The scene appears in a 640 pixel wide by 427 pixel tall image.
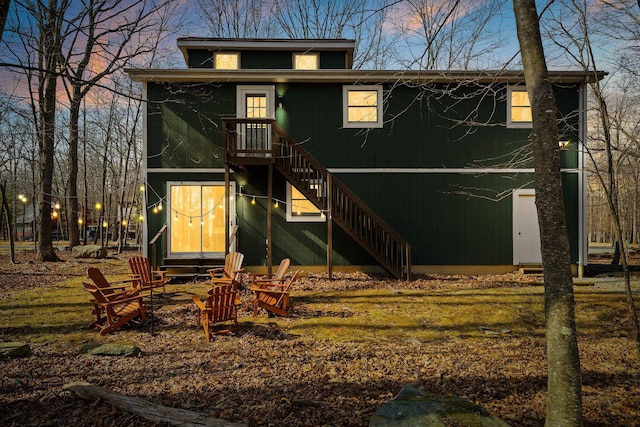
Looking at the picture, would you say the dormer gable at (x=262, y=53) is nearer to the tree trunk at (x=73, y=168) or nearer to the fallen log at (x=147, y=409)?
the tree trunk at (x=73, y=168)

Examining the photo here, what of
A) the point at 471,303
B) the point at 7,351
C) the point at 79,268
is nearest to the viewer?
the point at 7,351

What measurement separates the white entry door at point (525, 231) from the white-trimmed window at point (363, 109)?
5.47m

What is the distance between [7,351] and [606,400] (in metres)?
7.92

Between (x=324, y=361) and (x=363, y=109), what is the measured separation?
379 inches

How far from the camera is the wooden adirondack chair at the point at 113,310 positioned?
6.51 metres

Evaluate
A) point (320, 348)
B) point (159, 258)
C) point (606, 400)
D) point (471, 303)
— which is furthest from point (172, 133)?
point (606, 400)

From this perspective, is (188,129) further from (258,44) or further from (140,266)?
(140,266)

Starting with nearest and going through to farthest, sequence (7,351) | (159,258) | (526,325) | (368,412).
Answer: (368,412) → (7,351) → (526,325) → (159,258)

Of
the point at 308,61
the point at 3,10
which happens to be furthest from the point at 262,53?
the point at 3,10

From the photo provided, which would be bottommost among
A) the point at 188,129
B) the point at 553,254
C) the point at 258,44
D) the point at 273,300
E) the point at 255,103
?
the point at 273,300

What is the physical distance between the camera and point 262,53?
1451 cm

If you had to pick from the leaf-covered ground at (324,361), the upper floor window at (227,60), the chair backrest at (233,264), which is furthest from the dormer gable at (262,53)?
the leaf-covered ground at (324,361)

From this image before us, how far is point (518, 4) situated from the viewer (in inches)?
142

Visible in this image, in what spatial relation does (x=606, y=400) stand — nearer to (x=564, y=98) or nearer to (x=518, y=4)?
(x=518, y=4)
